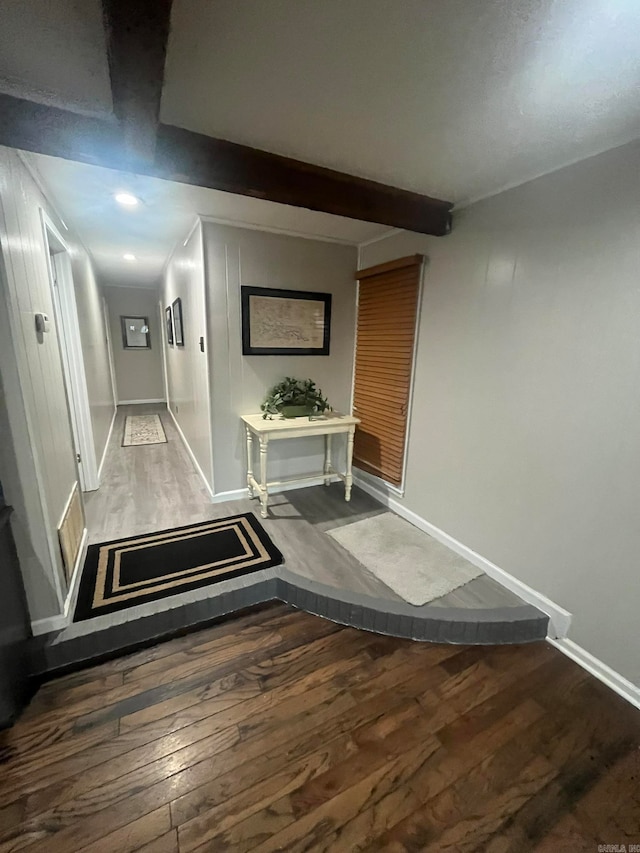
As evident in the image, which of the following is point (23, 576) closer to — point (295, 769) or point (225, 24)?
point (295, 769)

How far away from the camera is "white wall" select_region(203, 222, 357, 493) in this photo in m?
2.64

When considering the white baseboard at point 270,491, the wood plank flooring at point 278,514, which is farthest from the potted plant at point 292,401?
the wood plank flooring at point 278,514

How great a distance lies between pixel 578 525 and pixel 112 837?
6.86 feet

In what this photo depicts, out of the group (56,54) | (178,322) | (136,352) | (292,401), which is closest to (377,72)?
(56,54)

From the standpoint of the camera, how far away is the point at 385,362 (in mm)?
A: 2895

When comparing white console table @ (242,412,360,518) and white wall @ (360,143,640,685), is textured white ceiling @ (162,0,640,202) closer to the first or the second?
white wall @ (360,143,640,685)

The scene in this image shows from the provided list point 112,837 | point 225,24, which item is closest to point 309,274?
point 225,24

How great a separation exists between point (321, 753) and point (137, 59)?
2.27m

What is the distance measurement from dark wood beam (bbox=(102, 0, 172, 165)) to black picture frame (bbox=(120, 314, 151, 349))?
624cm

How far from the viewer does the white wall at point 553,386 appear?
1.49 m

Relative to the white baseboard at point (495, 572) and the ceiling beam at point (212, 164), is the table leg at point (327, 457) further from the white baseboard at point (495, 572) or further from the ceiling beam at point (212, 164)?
the ceiling beam at point (212, 164)

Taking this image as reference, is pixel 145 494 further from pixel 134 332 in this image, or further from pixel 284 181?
pixel 134 332

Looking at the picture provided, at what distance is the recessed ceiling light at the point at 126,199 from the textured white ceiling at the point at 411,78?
1.01 meters

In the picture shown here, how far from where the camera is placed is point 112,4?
0.81 m
